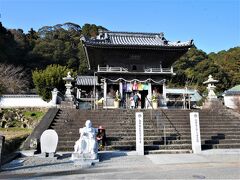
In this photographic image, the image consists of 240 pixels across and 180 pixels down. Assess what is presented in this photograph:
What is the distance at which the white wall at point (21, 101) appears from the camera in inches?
997

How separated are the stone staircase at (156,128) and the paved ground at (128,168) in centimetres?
167

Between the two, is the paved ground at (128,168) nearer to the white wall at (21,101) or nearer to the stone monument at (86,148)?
the stone monument at (86,148)

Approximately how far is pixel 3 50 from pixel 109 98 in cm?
2749

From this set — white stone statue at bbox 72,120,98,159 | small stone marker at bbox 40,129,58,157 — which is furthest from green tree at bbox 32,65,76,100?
white stone statue at bbox 72,120,98,159

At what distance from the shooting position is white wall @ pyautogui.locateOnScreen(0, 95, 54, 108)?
25327 mm

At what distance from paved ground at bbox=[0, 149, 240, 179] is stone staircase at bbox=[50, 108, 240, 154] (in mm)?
1668

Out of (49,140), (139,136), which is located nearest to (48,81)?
(49,140)

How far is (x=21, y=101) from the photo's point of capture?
25828mm

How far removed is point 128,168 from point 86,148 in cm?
192

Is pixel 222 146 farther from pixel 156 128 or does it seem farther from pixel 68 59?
pixel 68 59

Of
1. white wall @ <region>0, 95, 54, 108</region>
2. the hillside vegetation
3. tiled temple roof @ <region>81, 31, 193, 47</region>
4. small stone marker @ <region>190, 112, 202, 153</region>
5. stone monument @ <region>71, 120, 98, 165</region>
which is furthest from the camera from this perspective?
the hillside vegetation

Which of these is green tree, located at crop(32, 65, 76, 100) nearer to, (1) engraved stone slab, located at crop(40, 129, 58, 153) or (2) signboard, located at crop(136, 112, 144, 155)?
(1) engraved stone slab, located at crop(40, 129, 58, 153)

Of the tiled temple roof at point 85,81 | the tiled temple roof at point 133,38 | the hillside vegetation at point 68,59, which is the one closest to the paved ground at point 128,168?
the tiled temple roof at point 133,38

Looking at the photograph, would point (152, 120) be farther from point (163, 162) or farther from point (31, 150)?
point (31, 150)
